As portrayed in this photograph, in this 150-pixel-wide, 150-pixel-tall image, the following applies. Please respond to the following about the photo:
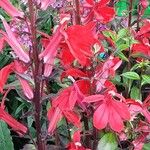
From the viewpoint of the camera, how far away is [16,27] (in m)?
1.35

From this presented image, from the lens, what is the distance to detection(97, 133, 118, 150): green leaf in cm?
125

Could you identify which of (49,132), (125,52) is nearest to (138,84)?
(125,52)

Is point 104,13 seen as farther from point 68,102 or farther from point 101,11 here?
point 68,102

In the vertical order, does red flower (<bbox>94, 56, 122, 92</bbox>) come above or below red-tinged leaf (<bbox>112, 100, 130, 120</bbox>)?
above

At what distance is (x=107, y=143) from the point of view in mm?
1256

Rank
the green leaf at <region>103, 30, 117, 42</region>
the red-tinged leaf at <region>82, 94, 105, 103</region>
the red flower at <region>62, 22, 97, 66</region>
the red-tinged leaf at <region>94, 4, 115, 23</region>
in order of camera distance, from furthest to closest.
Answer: the green leaf at <region>103, 30, 117, 42</region>, the red-tinged leaf at <region>94, 4, 115, 23</region>, the red-tinged leaf at <region>82, 94, 105, 103</region>, the red flower at <region>62, 22, 97, 66</region>

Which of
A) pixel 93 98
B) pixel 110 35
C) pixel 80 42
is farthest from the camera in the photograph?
pixel 110 35

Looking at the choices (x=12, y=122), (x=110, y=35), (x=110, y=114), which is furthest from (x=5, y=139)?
(x=110, y=114)

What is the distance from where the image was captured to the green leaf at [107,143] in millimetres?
1255

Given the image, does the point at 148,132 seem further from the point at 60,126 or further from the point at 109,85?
the point at 60,126

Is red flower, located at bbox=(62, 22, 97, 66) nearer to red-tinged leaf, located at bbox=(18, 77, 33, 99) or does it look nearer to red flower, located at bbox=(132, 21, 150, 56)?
red-tinged leaf, located at bbox=(18, 77, 33, 99)

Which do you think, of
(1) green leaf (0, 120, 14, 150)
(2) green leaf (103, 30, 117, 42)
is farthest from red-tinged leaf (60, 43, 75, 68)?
(1) green leaf (0, 120, 14, 150)

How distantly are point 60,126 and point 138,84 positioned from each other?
319mm

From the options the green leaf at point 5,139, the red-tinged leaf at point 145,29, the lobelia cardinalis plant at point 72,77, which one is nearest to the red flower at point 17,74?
the lobelia cardinalis plant at point 72,77
